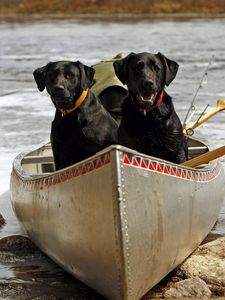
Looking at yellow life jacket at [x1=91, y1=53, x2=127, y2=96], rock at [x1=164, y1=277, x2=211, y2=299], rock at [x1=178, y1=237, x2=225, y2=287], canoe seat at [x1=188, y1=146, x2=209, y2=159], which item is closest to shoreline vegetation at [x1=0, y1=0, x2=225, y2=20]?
yellow life jacket at [x1=91, y1=53, x2=127, y2=96]

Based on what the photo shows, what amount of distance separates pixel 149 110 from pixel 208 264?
4.15 feet

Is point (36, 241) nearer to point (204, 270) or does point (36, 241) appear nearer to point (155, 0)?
point (204, 270)

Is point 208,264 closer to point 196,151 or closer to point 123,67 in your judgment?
point 123,67

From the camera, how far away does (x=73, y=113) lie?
659 centimetres

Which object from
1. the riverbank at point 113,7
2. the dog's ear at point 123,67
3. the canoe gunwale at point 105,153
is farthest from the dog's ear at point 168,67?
the riverbank at point 113,7

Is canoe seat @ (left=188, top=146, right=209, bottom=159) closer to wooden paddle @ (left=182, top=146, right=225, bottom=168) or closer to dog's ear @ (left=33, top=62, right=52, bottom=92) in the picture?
wooden paddle @ (left=182, top=146, right=225, bottom=168)

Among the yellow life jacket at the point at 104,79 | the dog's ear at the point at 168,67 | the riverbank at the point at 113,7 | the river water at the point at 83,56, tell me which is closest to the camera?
the dog's ear at the point at 168,67

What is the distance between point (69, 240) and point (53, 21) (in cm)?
4046

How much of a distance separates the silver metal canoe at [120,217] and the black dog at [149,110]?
15.1 inches

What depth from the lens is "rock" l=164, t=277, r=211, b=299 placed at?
19.3ft

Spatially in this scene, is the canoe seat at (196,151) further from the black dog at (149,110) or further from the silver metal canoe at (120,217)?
the silver metal canoe at (120,217)

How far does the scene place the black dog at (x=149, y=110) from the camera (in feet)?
20.8

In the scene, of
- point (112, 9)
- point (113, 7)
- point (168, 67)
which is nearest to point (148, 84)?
point (168, 67)

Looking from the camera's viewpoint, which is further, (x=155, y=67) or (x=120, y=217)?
(x=155, y=67)
